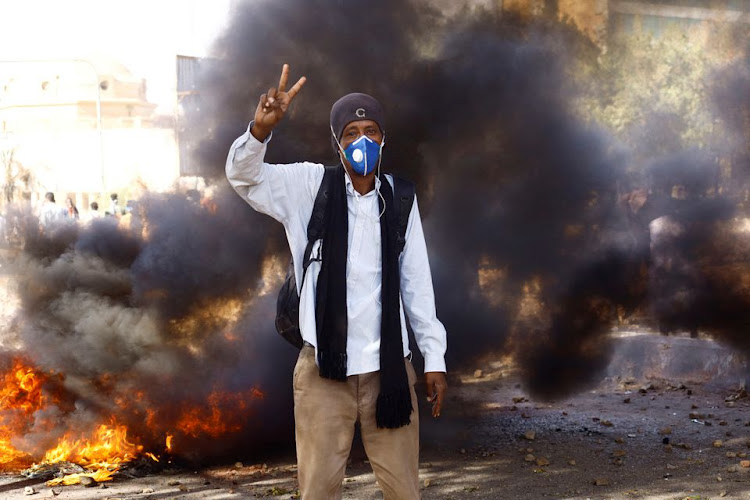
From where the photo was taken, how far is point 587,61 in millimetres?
9406

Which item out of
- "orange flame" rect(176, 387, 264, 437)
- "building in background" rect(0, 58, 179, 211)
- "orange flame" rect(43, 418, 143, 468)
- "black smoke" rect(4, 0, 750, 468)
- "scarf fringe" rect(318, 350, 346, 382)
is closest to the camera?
"scarf fringe" rect(318, 350, 346, 382)

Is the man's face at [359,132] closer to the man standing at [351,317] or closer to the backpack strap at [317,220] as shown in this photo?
the man standing at [351,317]

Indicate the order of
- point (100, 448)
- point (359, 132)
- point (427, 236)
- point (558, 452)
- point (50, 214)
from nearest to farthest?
point (359, 132) < point (100, 448) < point (558, 452) < point (427, 236) < point (50, 214)

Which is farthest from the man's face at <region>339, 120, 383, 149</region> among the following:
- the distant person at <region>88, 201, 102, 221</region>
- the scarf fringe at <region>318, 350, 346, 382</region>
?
the distant person at <region>88, 201, 102, 221</region>

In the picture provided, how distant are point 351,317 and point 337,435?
385 millimetres

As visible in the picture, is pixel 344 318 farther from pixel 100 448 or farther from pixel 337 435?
pixel 100 448

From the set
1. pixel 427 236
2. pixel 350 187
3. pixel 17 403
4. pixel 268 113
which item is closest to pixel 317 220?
pixel 350 187

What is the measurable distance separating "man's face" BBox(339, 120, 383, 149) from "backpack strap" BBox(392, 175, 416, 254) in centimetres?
18

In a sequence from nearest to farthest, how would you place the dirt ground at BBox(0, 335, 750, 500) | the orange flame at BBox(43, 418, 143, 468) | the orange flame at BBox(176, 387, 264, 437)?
the dirt ground at BBox(0, 335, 750, 500) → the orange flame at BBox(43, 418, 143, 468) → the orange flame at BBox(176, 387, 264, 437)

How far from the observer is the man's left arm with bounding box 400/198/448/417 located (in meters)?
2.95

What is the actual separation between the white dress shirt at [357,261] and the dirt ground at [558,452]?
6.88ft

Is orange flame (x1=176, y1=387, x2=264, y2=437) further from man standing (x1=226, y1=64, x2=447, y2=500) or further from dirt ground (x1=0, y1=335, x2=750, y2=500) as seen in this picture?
man standing (x1=226, y1=64, x2=447, y2=500)

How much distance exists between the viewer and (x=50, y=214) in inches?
355

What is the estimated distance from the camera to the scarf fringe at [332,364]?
2.79m
